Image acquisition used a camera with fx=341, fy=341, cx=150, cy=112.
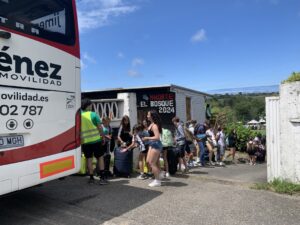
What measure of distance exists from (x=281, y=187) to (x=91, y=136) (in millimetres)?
4037

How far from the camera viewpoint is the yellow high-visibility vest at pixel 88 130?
7289 mm

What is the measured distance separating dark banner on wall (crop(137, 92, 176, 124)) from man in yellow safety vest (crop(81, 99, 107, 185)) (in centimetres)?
1193

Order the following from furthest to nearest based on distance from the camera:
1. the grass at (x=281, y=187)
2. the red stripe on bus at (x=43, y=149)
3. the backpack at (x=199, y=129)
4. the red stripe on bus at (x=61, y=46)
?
the backpack at (x=199, y=129)
the grass at (x=281, y=187)
the red stripe on bus at (x=61, y=46)
the red stripe on bus at (x=43, y=149)

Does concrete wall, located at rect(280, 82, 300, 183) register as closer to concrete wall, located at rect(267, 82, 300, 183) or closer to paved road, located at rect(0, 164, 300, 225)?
concrete wall, located at rect(267, 82, 300, 183)

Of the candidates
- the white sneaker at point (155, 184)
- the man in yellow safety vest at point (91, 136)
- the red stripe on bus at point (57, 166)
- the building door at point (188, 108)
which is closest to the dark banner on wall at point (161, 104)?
the building door at point (188, 108)

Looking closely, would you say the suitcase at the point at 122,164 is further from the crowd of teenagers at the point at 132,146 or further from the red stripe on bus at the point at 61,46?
the red stripe on bus at the point at 61,46

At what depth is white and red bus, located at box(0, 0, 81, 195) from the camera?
14.2ft

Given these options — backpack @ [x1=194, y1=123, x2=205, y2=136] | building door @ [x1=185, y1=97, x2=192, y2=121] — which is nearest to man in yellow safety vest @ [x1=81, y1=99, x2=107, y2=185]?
backpack @ [x1=194, y1=123, x2=205, y2=136]

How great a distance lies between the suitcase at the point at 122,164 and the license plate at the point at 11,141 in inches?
156

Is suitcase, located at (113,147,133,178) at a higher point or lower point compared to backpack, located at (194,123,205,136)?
lower

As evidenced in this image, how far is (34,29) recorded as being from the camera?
475 centimetres

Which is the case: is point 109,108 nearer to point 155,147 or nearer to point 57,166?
point 155,147

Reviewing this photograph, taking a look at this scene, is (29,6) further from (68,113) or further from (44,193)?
(44,193)

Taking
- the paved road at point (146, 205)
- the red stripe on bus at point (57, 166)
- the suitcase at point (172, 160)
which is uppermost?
the red stripe on bus at point (57, 166)
